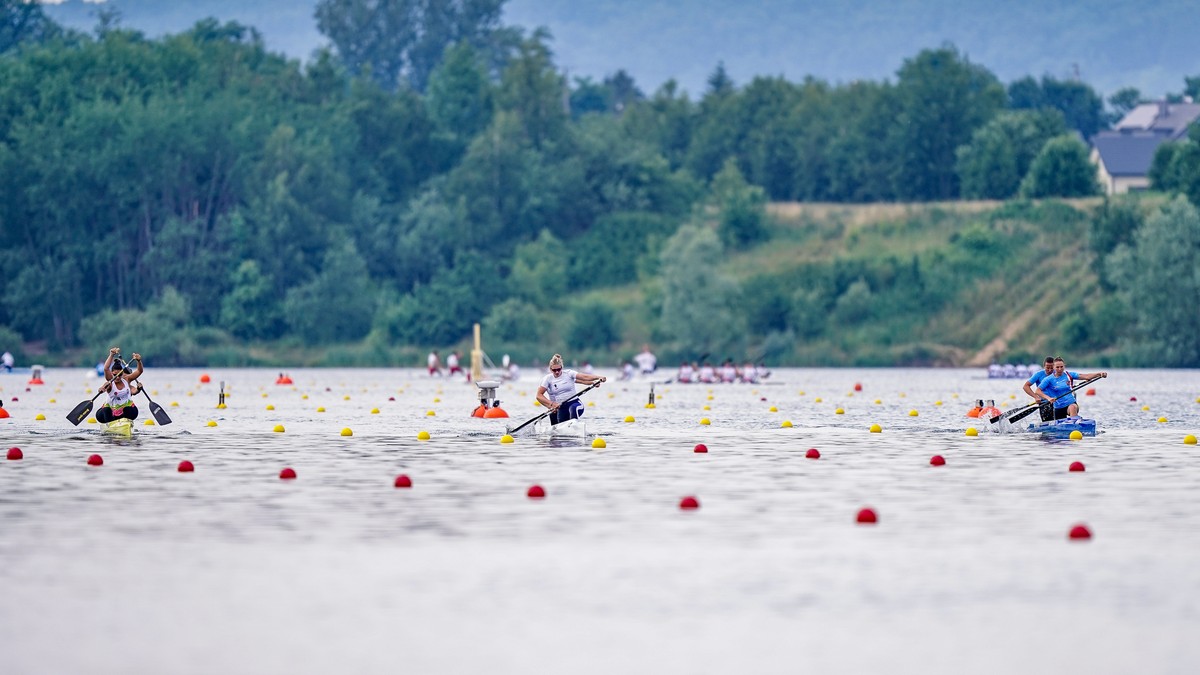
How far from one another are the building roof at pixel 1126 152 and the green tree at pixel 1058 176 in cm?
2778

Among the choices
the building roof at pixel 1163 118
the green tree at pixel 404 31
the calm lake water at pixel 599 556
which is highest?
the green tree at pixel 404 31

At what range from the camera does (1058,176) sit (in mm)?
103875

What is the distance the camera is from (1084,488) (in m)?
22.8

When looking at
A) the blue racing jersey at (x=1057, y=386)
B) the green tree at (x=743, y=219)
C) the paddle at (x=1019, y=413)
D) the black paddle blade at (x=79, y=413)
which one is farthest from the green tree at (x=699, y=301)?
the blue racing jersey at (x=1057, y=386)

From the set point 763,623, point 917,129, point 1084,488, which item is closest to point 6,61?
point 917,129

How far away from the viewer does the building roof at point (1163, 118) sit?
498 ft

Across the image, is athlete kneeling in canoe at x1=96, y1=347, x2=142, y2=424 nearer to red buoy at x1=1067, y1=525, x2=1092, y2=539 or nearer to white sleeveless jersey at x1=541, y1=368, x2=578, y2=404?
white sleeveless jersey at x1=541, y1=368, x2=578, y2=404

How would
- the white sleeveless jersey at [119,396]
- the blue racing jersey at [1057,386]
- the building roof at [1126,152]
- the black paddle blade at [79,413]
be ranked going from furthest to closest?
the building roof at [1126,152], the black paddle blade at [79,413], the white sleeveless jersey at [119,396], the blue racing jersey at [1057,386]

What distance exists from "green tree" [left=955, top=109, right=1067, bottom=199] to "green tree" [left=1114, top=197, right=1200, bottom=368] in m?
27.9

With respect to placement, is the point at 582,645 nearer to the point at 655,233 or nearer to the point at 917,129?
the point at 655,233

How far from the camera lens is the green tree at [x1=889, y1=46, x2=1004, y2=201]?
113 m

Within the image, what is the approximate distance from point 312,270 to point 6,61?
22637 millimetres

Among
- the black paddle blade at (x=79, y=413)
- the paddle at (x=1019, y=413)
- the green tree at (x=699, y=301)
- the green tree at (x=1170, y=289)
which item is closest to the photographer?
the paddle at (x=1019, y=413)

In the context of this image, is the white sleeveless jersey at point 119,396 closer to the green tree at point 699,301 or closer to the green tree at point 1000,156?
the green tree at point 699,301
